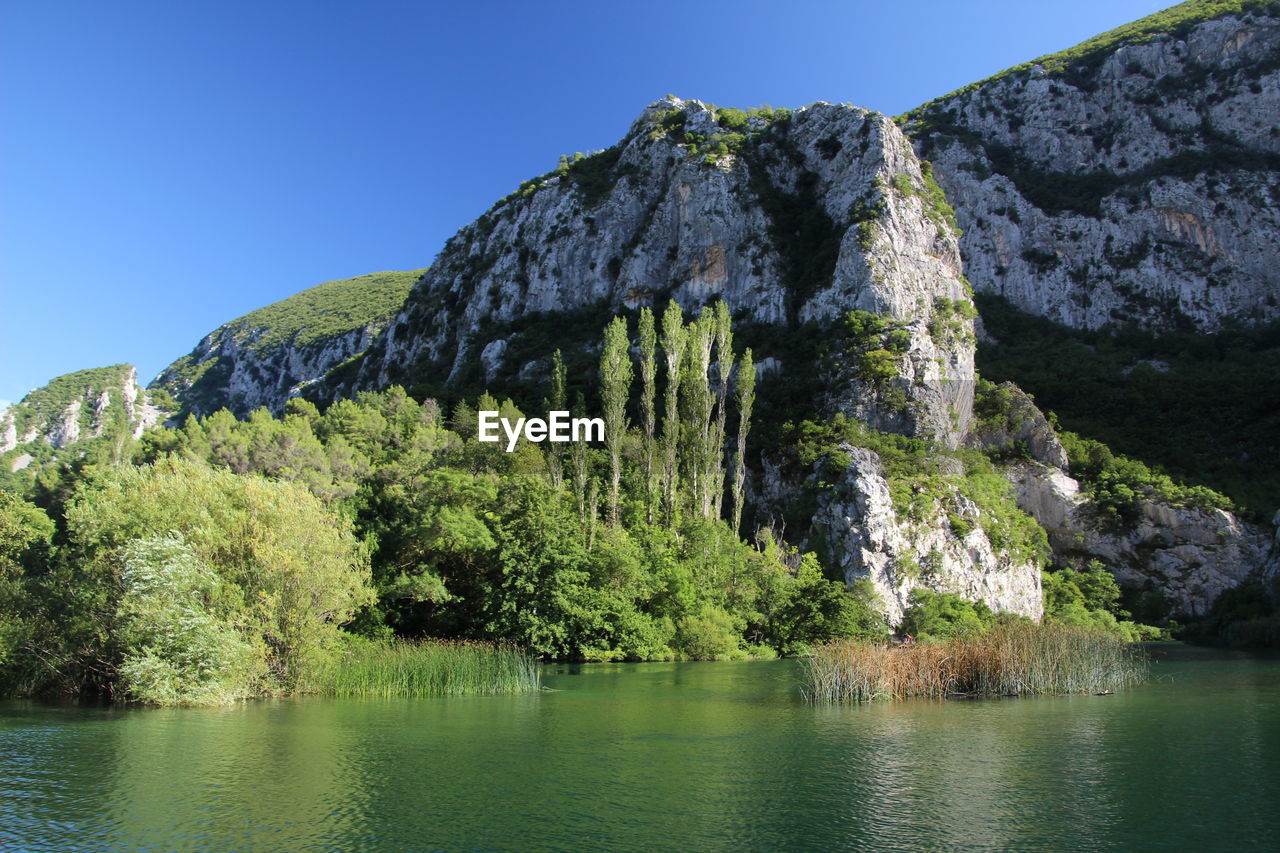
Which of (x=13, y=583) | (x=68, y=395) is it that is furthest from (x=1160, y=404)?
(x=68, y=395)

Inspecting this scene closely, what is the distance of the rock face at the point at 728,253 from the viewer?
77875 millimetres

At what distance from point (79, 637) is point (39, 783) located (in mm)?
13171

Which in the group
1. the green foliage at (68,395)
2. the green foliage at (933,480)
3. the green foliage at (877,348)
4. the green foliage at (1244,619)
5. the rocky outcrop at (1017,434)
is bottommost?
the green foliage at (1244,619)

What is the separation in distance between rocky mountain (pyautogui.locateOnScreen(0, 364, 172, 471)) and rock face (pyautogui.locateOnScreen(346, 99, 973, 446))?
5284 centimetres

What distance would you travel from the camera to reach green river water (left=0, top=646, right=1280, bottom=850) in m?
11.4

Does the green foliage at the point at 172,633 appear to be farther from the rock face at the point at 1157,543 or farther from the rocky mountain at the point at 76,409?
the rocky mountain at the point at 76,409

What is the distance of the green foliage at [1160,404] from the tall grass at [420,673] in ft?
220

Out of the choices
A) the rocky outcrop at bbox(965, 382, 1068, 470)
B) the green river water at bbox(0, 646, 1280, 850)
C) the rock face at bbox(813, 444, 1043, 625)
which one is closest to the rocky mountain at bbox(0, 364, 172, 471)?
the rock face at bbox(813, 444, 1043, 625)

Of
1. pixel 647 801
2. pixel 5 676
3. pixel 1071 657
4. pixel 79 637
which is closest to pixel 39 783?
pixel 647 801

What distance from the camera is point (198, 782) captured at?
14.3m

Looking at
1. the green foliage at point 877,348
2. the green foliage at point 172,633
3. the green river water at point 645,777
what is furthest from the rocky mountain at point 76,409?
the green river water at point 645,777

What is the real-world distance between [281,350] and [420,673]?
153193 mm

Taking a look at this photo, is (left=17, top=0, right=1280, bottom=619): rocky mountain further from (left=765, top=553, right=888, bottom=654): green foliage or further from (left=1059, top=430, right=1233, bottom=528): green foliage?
(left=765, top=553, right=888, bottom=654): green foliage

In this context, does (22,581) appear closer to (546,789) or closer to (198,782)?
(198,782)
